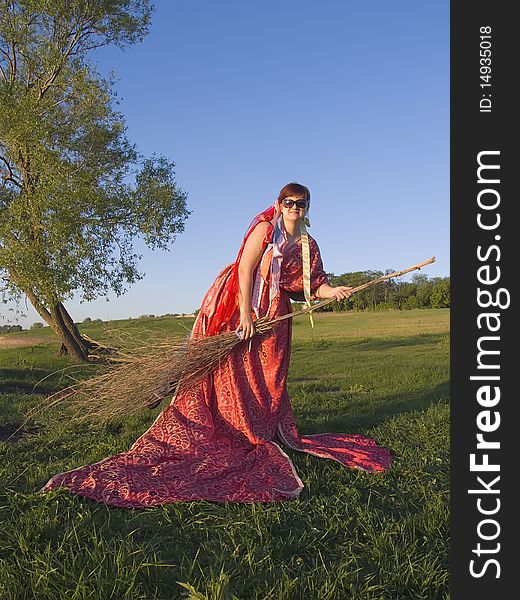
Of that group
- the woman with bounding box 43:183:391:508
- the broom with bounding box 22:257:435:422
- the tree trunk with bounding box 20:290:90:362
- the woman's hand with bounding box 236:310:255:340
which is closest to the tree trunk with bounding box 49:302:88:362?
the tree trunk with bounding box 20:290:90:362

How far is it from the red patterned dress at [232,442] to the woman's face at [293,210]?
264mm

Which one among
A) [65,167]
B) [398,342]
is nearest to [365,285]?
[65,167]

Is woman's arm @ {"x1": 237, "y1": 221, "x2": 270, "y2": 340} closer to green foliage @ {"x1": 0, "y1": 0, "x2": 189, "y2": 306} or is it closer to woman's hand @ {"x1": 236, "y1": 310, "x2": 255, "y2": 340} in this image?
woman's hand @ {"x1": 236, "y1": 310, "x2": 255, "y2": 340}

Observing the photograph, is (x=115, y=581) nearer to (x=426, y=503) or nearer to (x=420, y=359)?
(x=426, y=503)

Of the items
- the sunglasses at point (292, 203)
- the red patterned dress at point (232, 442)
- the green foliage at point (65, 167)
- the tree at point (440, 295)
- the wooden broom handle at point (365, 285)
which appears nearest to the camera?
the red patterned dress at point (232, 442)

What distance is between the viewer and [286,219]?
16.3 feet

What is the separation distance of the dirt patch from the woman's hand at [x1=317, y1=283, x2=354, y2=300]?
13280 mm

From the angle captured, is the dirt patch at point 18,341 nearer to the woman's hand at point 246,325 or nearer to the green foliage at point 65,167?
the green foliage at point 65,167

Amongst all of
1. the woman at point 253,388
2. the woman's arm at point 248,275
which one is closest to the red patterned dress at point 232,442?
the woman at point 253,388

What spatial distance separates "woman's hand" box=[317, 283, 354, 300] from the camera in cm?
491

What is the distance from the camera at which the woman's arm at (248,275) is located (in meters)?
4.91

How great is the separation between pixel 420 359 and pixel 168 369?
10164 mm

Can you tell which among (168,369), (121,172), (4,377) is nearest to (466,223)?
(168,369)

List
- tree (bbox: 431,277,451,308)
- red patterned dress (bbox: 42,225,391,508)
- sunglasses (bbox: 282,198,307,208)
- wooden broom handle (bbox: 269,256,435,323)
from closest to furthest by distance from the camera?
red patterned dress (bbox: 42,225,391,508)
wooden broom handle (bbox: 269,256,435,323)
sunglasses (bbox: 282,198,307,208)
tree (bbox: 431,277,451,308)
